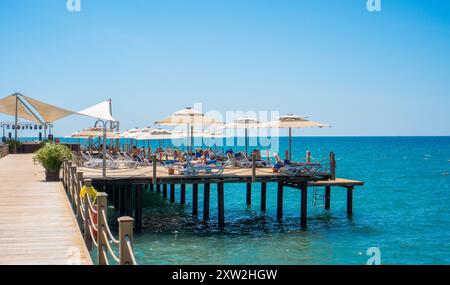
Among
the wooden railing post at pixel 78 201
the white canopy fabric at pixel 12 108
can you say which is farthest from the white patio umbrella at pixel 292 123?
the white canopy fabric at pixel 12 108

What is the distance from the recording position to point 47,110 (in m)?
36.7

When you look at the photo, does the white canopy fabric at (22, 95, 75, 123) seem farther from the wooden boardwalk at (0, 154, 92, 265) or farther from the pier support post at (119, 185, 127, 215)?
the wooden boardwalk at (0, 154, 92, 265)

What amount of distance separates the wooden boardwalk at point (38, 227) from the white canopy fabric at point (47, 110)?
17342 millimetres

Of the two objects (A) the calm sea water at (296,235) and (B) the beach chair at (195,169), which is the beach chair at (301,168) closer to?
(A) the calm sea water at (296,235)

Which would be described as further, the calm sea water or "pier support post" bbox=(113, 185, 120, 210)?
"pier support post" bbox=(113, 185, 120, 210)

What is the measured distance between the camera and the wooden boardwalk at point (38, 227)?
9.45 m

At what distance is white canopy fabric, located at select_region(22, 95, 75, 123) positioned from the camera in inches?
1401

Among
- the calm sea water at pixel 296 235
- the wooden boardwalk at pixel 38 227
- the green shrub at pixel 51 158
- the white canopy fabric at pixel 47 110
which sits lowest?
the calm sea water at pixel 296 235

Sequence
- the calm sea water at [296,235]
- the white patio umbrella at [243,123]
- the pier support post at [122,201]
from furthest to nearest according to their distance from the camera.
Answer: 1. the white patio umbrella at [243,123]
2. the pier support post at [122,201]
3. the calm sea water at [296,235]

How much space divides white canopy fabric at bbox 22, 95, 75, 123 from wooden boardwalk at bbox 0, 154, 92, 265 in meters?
17.3

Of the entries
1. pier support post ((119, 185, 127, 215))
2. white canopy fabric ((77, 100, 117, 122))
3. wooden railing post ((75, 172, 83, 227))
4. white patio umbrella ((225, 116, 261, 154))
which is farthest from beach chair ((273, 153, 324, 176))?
wooden railing post ((75, 172, 83, 227))

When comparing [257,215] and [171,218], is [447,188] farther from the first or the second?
[171,218]

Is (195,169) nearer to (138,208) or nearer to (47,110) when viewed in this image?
(138,208)

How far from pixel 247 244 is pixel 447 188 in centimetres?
3613
